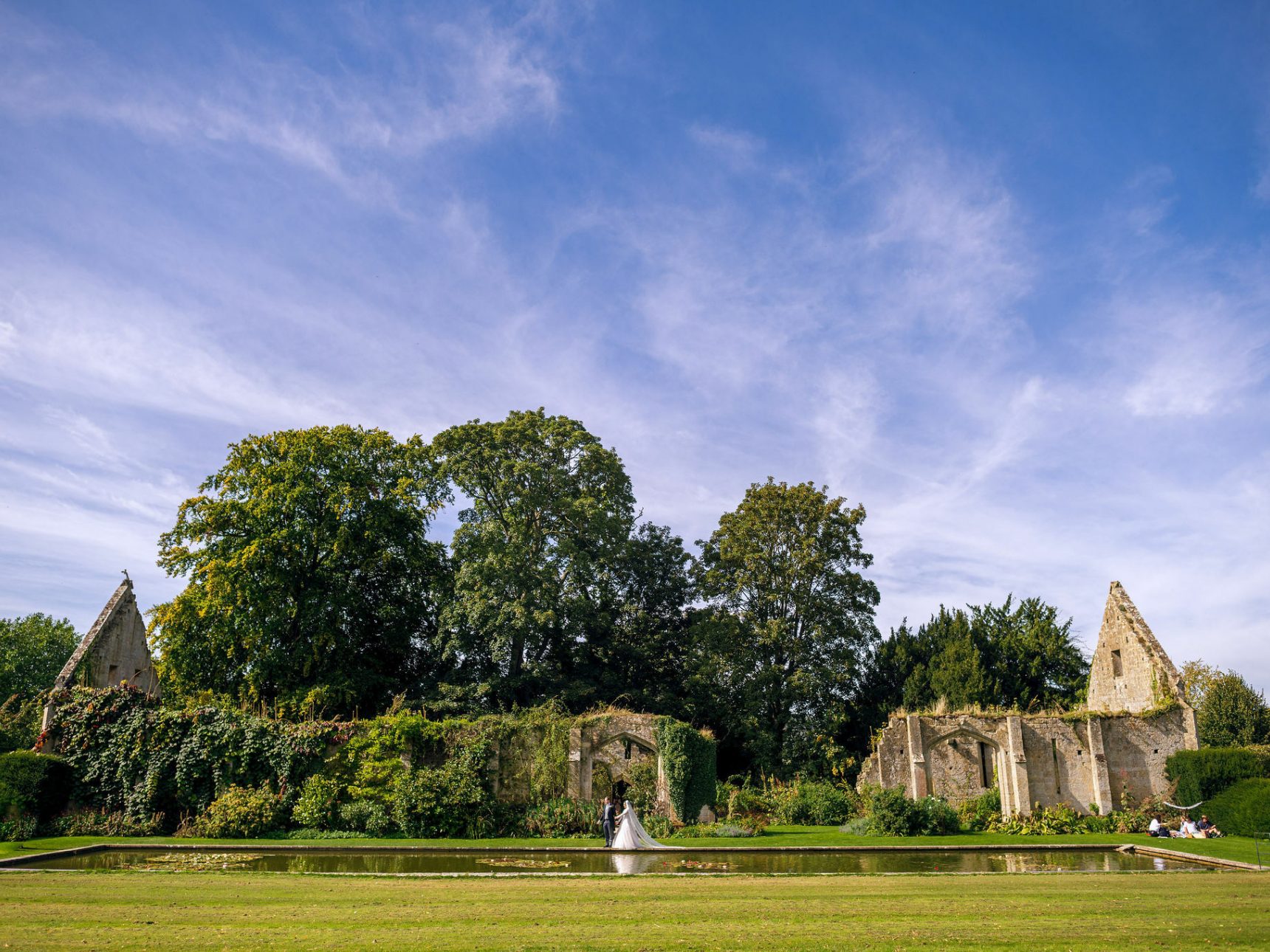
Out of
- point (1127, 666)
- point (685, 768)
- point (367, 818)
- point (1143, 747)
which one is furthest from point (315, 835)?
point (1127, 666)

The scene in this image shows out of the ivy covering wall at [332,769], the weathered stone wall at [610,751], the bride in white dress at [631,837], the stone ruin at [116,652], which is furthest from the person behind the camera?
the stone ruin at [116,652]

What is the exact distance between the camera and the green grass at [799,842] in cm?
1881

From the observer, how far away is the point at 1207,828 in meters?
22.6

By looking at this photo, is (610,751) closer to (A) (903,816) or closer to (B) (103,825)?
(A) (903,816)

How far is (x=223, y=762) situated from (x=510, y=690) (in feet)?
34.1

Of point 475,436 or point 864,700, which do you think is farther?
point 864,700

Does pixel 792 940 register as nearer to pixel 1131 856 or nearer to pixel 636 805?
pixel 1131 856

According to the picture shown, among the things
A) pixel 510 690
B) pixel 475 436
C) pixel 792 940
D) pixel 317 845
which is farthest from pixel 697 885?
pixel 475 436

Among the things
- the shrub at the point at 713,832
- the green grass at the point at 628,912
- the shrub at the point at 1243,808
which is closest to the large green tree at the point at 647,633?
the shrub at the point at 713,832

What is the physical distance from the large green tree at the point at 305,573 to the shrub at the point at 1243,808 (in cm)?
2491

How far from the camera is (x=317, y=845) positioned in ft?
63.1

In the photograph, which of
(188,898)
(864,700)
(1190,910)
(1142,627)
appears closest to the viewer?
(1190,910)

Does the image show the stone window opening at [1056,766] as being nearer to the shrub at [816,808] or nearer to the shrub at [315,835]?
the shrub at [816,808]

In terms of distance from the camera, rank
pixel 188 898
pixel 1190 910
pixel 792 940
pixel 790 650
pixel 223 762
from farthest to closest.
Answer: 1. pixel 790 650
2. pixel 223 762
3. pixel 188 898
4. pixel 1190 910
5. pixel 792 940
